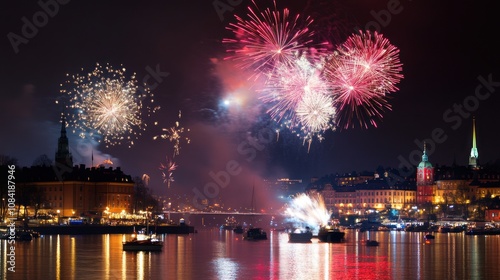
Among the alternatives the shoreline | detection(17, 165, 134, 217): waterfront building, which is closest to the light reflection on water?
the shoreline

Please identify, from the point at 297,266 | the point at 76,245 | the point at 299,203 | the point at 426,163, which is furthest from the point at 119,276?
the point at 426,163

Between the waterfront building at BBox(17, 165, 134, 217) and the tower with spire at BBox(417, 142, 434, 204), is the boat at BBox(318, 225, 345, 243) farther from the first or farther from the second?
the tower with spire at BBox(417, 142, 434, 204)

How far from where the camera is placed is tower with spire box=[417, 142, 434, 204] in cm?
19338

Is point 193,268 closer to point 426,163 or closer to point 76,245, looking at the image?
point 76,245

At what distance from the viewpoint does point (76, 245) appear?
79.4 m

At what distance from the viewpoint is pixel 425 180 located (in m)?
194

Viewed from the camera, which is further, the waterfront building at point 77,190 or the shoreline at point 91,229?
the waterfront building at point 77,190

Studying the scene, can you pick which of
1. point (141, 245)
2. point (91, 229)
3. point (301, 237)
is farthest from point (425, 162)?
point (141, 245)

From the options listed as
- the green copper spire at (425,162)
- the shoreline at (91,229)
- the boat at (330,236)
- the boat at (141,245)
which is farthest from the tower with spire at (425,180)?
the boat at (141,245)

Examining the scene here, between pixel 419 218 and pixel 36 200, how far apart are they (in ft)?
288

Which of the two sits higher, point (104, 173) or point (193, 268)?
point (104, 173)

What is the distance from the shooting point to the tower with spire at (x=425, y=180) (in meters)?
193

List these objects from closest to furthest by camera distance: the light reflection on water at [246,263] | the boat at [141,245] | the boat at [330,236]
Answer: the light reflection on water at [246,263] → the boat at [141,245] → the boat at [330,236]

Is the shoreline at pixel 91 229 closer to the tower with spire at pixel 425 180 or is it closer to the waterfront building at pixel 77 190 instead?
the waterfront building at pixel 77 190
